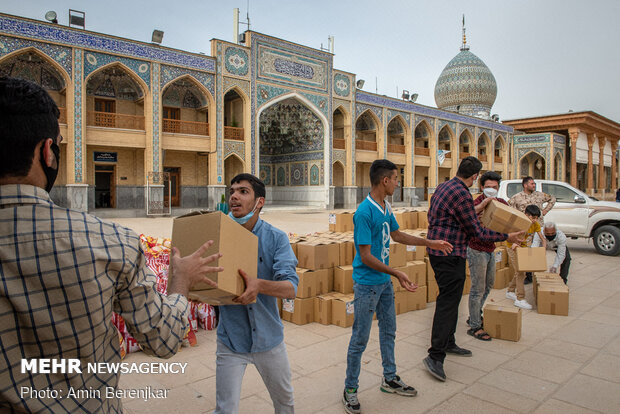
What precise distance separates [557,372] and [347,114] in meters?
21.4

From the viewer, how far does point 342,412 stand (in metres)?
2.77

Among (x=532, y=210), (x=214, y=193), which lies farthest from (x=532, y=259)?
(x=214, y=193)

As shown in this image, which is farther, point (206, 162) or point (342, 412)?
point (206, 162)

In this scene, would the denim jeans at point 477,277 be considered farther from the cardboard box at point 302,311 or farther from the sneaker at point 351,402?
the sneaker at point 351,402

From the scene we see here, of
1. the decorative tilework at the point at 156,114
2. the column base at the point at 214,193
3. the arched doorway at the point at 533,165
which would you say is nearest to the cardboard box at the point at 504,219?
the decorative tilework at the point at 156,114

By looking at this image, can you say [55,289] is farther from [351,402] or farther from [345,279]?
[345,279]

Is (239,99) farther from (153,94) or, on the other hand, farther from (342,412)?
(342,412)

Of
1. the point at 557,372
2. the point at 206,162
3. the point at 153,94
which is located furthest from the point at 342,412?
the point at 206,162

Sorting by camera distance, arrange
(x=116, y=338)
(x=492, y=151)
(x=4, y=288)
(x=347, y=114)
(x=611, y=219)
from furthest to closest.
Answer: (x=492, y=151) < (x=347, y=114) < (x=611, y=219) < (x=116, y=338) < (x=4, y=288)

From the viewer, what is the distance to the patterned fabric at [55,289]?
0.97m

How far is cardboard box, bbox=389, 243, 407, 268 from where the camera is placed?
5.06 metres

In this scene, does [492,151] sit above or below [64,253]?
above

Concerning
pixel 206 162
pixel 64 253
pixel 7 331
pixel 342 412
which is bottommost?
pixel 342 412

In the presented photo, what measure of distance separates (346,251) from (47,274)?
4.18 metres
